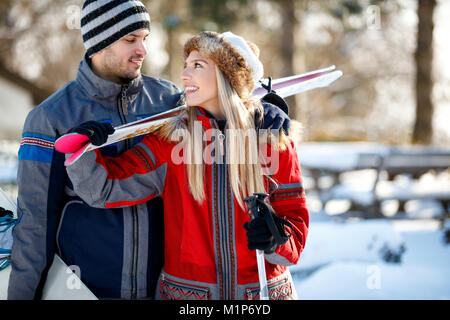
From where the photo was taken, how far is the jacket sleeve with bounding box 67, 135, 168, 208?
2076 millimetres

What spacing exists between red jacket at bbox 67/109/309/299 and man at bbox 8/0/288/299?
14cm

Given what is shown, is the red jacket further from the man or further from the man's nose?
the man's nose

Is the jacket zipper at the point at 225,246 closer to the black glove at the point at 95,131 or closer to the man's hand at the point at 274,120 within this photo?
the man's hand at the point at 274,120

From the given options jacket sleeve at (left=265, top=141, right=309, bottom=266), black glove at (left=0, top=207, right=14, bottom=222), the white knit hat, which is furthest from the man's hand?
black glove at (left=0, top=207, right=14, bottom=222)

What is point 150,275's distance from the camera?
7.55 feet

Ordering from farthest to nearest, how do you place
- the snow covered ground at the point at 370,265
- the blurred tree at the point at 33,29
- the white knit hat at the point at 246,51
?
1. the blurred tree at the point at 33,29
2. the snow covered ground at the point at 370,265
3. the white knit hat at the point at 246,51

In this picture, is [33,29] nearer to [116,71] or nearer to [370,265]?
[370,265]

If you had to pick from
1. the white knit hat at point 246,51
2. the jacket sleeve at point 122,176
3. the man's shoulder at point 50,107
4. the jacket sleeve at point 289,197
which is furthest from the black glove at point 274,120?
the man's shoulder at point 50,107

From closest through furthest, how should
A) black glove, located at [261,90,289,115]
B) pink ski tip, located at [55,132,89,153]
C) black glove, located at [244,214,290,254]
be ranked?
1. black glove, located at [244,214,290,254]
2. pink ski tip, located at [55,132,89,153]
3. black glove, located at [261,90,289,115]

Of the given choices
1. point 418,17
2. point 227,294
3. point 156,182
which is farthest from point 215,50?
point 418,17

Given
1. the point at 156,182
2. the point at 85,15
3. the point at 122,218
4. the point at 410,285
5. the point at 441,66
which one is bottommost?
the point at 410,285

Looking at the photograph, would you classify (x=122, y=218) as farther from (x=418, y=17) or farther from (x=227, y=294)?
(x=418, y=17)

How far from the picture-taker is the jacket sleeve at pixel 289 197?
6.86 feet
